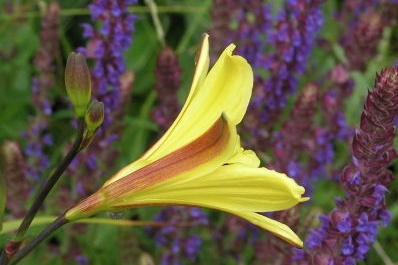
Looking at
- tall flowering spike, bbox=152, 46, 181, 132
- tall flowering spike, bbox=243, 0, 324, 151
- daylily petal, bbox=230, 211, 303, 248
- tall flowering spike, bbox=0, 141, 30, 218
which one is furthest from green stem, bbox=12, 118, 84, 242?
tall flowering spike, bbox=243, 0, 324, 151

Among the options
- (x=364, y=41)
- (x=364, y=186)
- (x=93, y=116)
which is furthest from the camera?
(x=364, y=41)

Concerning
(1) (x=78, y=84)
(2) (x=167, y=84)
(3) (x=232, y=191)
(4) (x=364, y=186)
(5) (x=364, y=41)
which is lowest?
(2) (x=167, y=84)

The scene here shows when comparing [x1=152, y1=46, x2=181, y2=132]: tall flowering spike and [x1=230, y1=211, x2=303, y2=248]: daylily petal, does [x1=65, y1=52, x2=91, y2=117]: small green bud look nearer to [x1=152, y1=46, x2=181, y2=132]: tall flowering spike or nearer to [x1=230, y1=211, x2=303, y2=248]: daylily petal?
[x1=230, y1=211, x2=303, y2=248]: daylily petal

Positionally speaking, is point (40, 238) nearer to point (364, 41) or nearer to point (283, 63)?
point (283, 63)

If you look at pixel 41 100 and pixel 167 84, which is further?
pixel 41 100

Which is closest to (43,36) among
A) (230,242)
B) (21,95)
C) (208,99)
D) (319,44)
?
(21,95)

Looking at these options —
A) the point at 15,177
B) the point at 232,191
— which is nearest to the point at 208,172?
the point at 232,191
